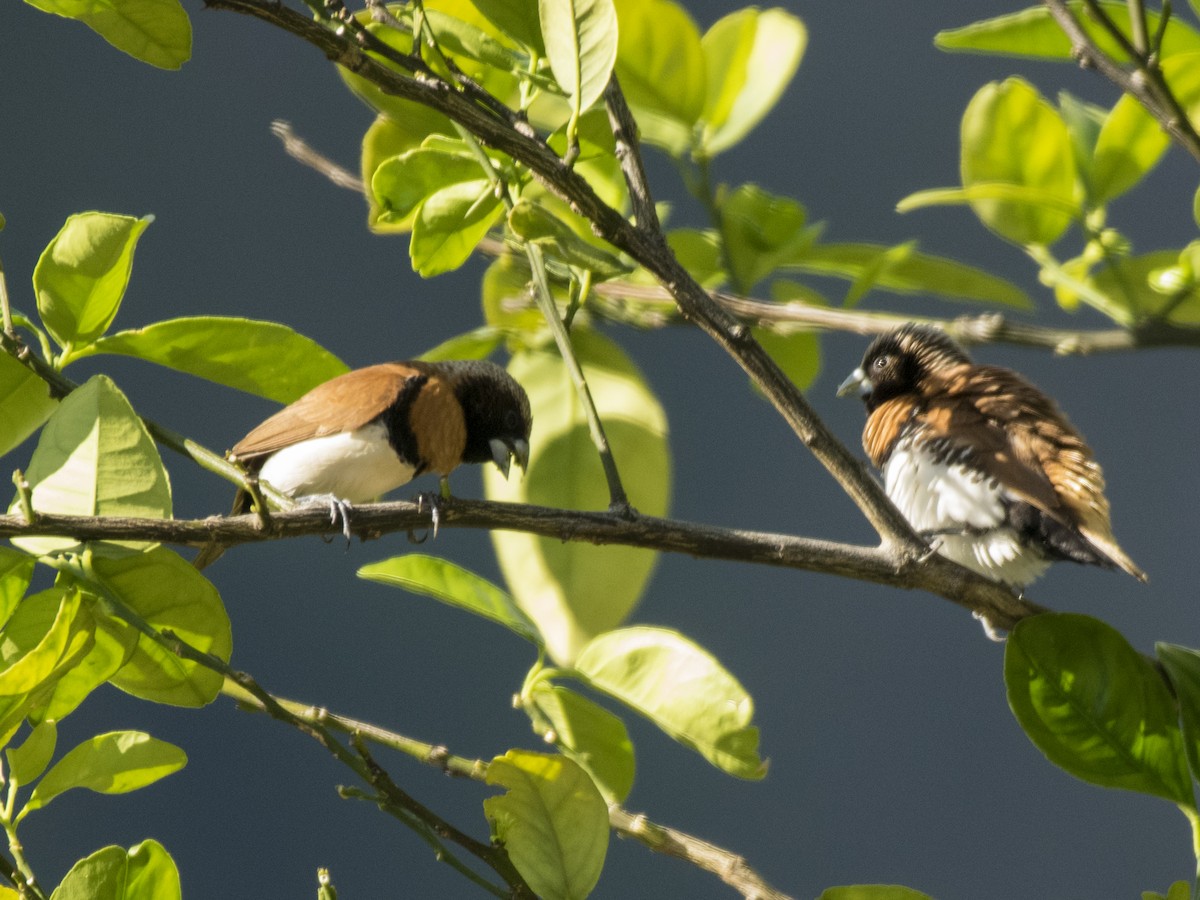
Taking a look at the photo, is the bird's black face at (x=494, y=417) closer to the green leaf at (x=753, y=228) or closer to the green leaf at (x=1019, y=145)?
the green leaf at (x=753, y=228)

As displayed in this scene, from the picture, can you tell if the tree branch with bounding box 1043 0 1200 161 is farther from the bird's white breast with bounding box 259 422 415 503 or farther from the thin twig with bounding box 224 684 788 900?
the bird's white breast with bounding box 259 422 415 503

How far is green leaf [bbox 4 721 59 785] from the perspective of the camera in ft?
2.10

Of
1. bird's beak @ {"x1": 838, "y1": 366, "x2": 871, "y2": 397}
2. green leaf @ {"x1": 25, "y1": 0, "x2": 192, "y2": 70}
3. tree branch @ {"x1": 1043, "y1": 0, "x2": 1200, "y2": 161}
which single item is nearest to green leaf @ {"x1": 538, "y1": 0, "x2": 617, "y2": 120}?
green leaf @ {"x1": 25, "y1": 0, "x2": 192, "y2": 70}

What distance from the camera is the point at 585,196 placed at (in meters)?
0.58

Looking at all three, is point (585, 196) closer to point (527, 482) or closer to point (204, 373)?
point (204, 373)

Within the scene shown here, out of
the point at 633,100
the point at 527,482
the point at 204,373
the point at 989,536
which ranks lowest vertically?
the point at 989,536

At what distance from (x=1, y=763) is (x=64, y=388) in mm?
203

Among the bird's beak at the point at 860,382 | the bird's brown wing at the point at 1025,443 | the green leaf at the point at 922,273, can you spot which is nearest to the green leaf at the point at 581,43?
the green leaf at the point at 922,273

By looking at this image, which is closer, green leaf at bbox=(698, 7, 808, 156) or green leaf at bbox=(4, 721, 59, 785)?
green leaf at bbox=(4, 721, 59, 785)

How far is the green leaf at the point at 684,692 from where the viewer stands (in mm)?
696

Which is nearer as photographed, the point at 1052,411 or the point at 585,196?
the point at 585,196

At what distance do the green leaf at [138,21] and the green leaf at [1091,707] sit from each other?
1.64 ft

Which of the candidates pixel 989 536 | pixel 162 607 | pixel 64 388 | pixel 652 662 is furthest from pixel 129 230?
pixel 989 536

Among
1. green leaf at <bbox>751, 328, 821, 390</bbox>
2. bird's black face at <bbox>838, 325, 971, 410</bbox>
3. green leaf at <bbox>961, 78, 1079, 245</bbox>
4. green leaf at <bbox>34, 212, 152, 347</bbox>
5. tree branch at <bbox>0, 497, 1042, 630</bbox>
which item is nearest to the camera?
tree branch at <bbox>0, 497, 1042, 630</bbox>
